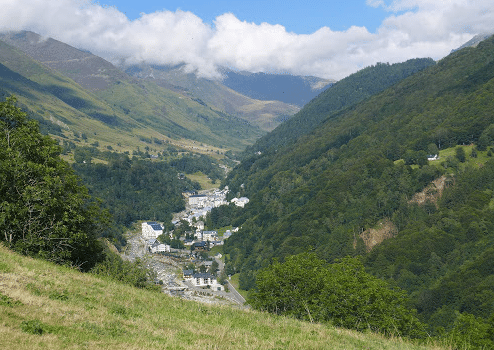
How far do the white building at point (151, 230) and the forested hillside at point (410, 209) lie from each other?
34.3 meters

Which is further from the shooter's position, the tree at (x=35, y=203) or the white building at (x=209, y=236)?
the white building at (x=209, y=236)

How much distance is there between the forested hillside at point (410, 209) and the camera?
86.4 meters

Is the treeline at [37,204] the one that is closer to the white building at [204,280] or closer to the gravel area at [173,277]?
the gravel area at [173,277]

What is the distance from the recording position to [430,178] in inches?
5039

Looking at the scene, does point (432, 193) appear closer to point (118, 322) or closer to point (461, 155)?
point (461, 155)

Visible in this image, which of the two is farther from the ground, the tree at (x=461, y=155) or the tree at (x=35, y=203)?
the tree at (x=461, y=155)

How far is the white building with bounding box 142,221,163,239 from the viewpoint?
16680 centimetres

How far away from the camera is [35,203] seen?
30297 millimetres

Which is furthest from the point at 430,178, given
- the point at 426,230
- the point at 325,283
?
the point at 325,283

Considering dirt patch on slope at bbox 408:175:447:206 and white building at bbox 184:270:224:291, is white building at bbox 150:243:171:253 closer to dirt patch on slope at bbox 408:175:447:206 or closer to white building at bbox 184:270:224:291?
white building at bbox 184:270:224:291

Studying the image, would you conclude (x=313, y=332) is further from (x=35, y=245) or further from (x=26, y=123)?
(x=26, y=123)

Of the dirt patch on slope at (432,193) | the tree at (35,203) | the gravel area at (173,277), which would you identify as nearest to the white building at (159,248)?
the gravel area at (173,277)

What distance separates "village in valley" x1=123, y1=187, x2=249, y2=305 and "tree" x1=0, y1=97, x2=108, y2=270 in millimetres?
47774

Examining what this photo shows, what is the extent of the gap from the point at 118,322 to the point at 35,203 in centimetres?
1866
